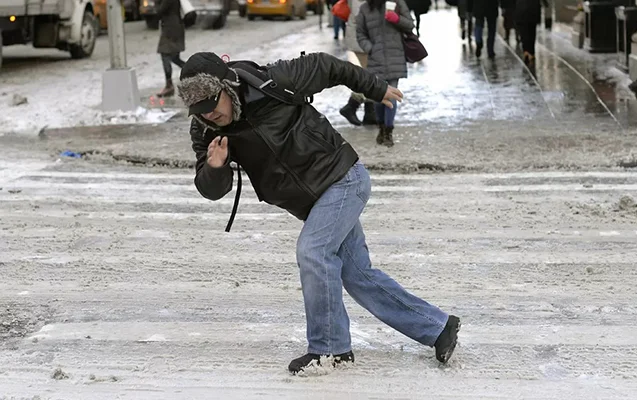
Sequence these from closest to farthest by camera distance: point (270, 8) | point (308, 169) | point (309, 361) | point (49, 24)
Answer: point (308, 169) < point (309, 361) < point (49, 24) < point (270, 8)

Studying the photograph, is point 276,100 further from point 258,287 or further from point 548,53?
point 548,53

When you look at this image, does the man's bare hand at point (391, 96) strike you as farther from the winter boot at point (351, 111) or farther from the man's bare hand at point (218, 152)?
the winter boot at point (351, 111)

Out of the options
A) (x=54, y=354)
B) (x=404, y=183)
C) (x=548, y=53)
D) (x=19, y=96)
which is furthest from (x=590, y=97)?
(x=54, y=354)

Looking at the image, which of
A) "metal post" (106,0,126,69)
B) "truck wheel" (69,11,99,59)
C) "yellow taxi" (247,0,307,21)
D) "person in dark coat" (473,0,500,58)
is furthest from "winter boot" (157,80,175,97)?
"yellow taxi" (247,0,307,21)

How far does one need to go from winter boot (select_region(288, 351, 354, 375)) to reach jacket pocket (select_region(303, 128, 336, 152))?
96 cm

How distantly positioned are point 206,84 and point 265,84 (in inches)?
12.0

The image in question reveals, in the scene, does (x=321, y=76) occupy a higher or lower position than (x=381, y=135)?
higher

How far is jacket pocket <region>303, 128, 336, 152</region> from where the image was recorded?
4.45 metres

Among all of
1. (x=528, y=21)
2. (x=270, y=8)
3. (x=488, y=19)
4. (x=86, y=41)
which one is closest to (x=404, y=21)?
(x=528, y=21)

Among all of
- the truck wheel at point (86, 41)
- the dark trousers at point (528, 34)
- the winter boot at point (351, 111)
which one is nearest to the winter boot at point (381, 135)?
the winter boot at point (351, 111)

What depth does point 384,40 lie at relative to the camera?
11078 millimetres

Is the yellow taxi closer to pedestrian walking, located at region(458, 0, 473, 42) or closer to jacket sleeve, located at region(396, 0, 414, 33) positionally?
pedestrian walking, located at region(458, 0, 473, 42)

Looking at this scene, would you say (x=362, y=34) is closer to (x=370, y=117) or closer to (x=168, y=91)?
(x=370, y=117)

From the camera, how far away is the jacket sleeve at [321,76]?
4.49 meters
